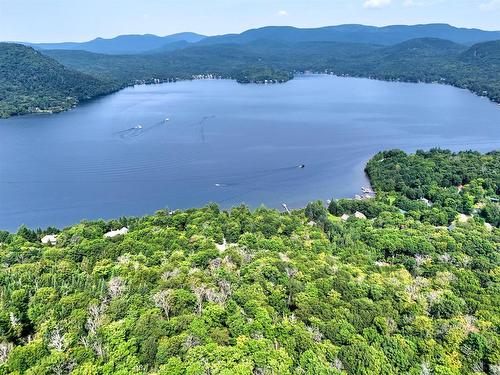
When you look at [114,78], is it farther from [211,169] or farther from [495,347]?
[495,347]

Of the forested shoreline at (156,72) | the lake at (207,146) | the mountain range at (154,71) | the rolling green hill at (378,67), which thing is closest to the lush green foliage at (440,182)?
the lake at (207,146)

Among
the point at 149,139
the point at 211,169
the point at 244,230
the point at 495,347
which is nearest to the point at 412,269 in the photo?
the point at 495,347

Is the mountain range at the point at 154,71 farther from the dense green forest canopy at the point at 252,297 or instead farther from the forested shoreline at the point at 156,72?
the dense green forest canopy at the point at 252,297

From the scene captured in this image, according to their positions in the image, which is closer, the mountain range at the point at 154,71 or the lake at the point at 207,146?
the lake at the point at 207,146

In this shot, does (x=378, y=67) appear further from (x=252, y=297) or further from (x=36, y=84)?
(x=252, y=297)

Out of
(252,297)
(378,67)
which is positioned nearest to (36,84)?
(252,297)
